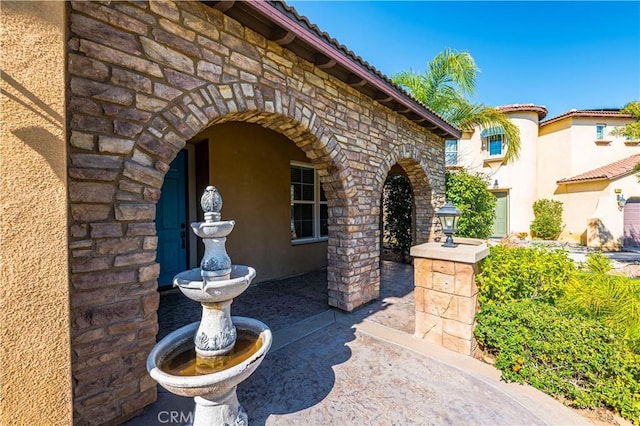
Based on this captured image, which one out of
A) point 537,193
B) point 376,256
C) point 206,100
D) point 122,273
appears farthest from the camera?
point 537,193

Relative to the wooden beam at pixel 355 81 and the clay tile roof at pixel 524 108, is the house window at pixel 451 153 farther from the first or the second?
the wooden beam at pixel 355 81

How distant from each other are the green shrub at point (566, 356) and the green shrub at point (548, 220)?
1288cm

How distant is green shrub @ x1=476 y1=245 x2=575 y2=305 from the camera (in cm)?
320

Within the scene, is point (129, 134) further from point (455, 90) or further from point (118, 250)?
point (455, 90)

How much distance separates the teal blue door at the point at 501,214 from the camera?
13.9m

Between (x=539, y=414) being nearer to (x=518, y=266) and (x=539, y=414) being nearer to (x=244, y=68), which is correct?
(x=518, y=266)

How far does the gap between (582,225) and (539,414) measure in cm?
1437

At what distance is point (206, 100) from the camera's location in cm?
252

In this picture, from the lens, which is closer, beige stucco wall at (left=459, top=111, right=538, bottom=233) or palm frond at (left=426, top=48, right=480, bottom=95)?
palm frond at (left=426, top=48, right=480, bottom=95)

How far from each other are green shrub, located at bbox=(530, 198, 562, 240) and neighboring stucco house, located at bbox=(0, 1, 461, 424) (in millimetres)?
13263

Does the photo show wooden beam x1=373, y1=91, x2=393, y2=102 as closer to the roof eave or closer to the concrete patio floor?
the roof eave

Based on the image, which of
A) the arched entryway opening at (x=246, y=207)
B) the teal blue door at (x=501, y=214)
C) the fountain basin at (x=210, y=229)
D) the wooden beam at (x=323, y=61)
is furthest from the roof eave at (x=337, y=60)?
the teal blue door at (x=501, y=214)

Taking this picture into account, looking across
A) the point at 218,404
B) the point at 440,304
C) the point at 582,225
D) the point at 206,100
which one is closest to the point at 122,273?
the point at 218,404

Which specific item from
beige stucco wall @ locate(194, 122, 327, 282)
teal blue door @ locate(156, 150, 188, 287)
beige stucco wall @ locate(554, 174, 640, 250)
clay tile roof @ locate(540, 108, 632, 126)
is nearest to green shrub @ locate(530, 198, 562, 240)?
beige stucco wall @ locate(554, 174, 640, 250)
